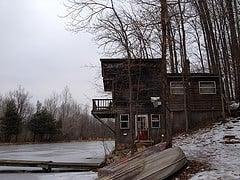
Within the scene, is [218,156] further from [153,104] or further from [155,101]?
[153,104]

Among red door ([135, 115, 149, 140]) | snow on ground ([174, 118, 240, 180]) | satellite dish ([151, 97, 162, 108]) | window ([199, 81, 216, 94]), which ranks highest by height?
window ([199, 81, 216, 94])

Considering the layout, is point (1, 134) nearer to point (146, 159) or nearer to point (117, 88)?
point (117, 88)

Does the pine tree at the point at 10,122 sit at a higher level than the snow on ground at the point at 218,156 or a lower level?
higher

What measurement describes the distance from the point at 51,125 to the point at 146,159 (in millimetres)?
60517

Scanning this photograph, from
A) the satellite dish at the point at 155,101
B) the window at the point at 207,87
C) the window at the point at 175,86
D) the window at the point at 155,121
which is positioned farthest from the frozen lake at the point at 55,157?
the window at the point at 207,87

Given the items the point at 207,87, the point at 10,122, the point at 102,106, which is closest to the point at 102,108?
the point at 102,106

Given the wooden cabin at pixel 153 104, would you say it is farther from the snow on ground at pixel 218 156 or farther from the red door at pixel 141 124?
the snow on ground at pixel 218 156

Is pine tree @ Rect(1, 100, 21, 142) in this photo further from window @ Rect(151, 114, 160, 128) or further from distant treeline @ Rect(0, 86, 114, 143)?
window @ Rect(151, 114, 160, 128)

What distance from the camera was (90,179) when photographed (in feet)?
50.3

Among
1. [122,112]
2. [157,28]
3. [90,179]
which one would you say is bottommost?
[90,179]

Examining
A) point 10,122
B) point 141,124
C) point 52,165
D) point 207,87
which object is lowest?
point 52,165

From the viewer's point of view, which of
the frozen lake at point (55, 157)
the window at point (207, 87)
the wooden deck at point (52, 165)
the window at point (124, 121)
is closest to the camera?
the frozen lake at point (55, 157)

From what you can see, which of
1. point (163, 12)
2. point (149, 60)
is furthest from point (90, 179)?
point (149, 60)

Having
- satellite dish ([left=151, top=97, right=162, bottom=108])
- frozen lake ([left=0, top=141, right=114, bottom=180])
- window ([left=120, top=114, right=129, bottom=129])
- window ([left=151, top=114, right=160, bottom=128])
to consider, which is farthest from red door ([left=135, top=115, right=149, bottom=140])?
frozen lake ([left=0, top=141, right=114, bottom=180])
